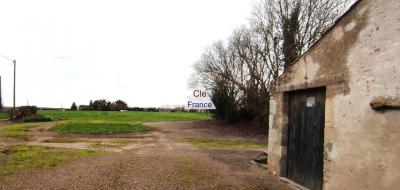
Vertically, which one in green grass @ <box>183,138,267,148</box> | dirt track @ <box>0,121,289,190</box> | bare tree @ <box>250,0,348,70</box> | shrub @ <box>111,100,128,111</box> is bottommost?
green grass @ <box>183,138,267,148</box>

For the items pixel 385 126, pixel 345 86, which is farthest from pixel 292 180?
pixel 385 126

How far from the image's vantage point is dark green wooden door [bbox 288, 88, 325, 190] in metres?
8.24

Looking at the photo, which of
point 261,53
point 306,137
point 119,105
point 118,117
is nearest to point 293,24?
point 261,53

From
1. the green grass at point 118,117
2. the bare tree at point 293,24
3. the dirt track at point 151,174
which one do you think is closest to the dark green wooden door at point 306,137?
the dirt track at point 151,174

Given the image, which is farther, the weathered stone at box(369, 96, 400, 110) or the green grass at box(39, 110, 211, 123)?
the green grass at box(39, 110, 211, 123)

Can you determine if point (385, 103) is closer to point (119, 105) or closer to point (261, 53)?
point (261, 53)

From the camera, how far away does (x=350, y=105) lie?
694 cm

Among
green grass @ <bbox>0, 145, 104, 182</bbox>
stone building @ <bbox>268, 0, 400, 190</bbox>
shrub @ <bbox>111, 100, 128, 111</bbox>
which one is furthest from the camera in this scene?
shrub @ <bbox>111, 100, 128, 111</bbox>

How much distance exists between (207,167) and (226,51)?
21808mm

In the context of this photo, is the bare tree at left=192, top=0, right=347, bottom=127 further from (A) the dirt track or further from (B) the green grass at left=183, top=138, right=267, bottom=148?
(A) the dirt track

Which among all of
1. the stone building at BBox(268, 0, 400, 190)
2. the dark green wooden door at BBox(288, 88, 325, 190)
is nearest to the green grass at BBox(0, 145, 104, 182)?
the dark green wooden door at BBox(288, 88, 325, 190)

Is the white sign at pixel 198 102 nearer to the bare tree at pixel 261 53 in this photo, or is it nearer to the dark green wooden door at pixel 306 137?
the bare tree at pixel 261 53

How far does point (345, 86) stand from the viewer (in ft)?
23.3

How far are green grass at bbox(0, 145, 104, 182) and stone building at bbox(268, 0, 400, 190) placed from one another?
22.1 feet
